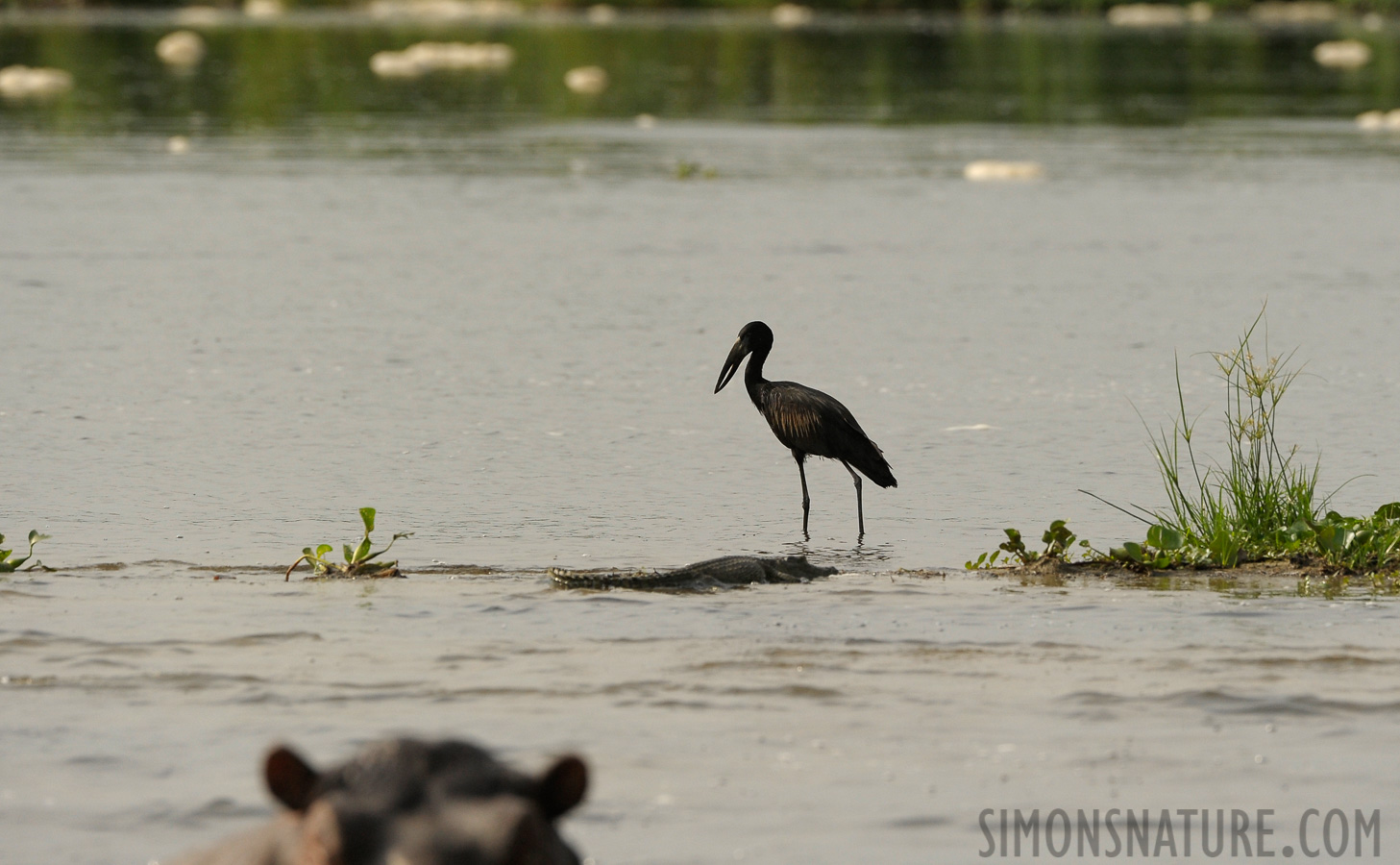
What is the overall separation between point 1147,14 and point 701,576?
91596mm

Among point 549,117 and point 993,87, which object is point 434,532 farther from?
point 993,87

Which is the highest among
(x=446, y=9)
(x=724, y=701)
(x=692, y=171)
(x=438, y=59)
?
(x=446, y=9)

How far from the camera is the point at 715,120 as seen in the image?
41.2 m

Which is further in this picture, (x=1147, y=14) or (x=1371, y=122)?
(x=1147, y=14)

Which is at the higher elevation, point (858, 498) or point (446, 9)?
point (446, 9)

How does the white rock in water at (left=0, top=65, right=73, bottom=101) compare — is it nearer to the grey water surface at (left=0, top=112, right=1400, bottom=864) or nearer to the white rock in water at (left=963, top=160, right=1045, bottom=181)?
the grey water surface at (left=0, top=112, right=1400, bottom=864)

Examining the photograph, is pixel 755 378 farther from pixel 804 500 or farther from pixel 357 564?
pixel 357 564

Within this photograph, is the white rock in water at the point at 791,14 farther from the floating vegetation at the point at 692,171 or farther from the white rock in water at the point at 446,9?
the floating vegetation at the point at 692,171

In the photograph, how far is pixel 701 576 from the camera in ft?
30.7

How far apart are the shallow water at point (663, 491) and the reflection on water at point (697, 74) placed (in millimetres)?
14488

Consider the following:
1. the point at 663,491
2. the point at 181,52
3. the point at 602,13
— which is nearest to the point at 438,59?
the point at 181,52

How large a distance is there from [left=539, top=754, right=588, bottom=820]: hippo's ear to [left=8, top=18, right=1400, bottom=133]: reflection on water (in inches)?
1400

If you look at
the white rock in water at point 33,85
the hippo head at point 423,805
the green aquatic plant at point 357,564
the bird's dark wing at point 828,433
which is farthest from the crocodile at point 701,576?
the white rock in water at point 33,85

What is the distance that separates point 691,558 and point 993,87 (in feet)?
136
